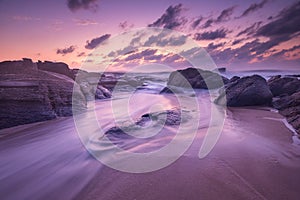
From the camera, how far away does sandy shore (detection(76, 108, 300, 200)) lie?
164 centimetres

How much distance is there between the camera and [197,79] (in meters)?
16.8

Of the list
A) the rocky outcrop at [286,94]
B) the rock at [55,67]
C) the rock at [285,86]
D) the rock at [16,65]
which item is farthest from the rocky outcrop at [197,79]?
the rock at [16,65]

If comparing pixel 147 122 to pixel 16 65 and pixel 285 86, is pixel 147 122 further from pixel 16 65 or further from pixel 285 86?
pixel 285 86

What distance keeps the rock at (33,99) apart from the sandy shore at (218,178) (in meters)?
3.66

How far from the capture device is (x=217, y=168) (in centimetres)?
210

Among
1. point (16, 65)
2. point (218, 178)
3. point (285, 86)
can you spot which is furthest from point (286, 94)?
point (16, 65)

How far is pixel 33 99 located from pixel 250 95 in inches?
294

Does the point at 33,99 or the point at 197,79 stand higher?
the point at 197,79

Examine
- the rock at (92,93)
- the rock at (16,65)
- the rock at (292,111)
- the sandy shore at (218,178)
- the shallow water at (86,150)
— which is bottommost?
the rock at (92,93)

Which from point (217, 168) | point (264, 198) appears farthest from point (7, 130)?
point (264, 198)

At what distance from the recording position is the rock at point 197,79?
1566 centimetres

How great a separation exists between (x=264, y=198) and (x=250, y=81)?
6.94 metres

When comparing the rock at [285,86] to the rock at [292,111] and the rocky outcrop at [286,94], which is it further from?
the rock at [292,111]

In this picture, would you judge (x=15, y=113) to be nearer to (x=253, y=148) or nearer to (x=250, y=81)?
(x=253, y=148)
